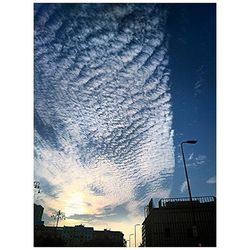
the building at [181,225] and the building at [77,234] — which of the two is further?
the building at [77,234]

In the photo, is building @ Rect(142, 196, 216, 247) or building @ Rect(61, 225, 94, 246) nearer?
building @ Rect(142, 196, 216, 247)

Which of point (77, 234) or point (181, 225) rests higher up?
point (181, 225)

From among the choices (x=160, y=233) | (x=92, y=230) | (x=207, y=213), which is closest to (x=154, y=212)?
(x=160, y=233)

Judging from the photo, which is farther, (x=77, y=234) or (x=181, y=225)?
(x=77, y=234)

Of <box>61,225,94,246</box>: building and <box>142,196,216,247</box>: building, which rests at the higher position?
<box>142,196,216,247</box>: building

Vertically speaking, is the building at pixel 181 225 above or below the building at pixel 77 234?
above

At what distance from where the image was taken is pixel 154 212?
85.0ft
